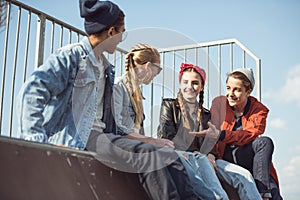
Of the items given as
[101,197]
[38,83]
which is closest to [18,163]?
[101,197]

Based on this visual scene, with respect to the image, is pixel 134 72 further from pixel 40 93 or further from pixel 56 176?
pixel 56 176

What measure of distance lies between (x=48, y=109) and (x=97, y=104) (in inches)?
12.4

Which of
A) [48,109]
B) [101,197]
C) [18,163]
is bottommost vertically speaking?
[101,197]

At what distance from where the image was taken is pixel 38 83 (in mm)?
1801

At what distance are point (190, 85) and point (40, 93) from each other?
1409 millimetres

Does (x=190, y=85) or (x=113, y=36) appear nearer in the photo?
(x=113, y=36)

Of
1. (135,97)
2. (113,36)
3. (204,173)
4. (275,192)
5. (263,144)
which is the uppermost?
(113,36)

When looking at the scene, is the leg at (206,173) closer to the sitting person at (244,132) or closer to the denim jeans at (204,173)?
the denim jeans at (204,173)

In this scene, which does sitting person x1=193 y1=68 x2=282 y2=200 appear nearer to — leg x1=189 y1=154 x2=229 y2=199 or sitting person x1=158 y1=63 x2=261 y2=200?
sitting person x1=158 y1=63 x2=261 y2=200

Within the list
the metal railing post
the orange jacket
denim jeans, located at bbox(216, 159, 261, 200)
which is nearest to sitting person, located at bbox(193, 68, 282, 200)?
the orange jacket

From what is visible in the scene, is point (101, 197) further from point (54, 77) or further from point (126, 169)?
point (54, 77)

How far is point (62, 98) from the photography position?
77.0 inches

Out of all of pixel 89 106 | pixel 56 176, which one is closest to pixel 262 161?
pixel 89 106

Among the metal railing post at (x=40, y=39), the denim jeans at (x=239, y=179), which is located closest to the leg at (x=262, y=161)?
the denim jeans at (x=239, y=179)
